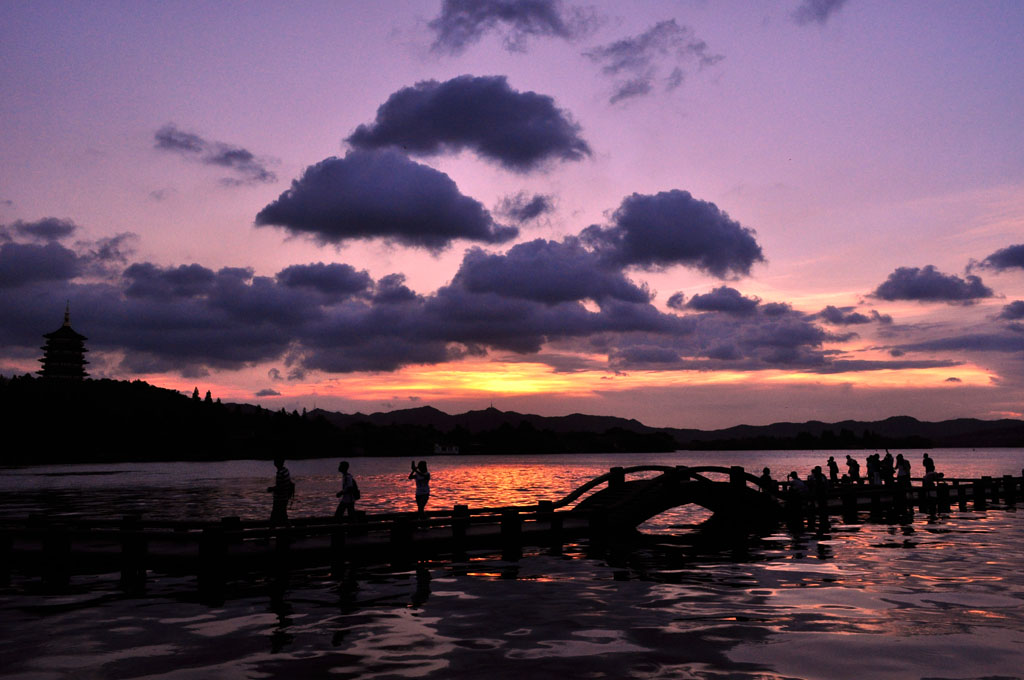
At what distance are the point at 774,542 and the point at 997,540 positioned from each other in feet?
25.0

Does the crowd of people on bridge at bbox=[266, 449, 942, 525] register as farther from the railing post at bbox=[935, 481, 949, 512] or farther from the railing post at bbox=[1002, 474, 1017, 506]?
the railing post at bbox=[1002, 474, 1017, 506]

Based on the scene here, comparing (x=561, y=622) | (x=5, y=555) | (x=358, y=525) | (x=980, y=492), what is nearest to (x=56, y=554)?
(x=5, y=555)

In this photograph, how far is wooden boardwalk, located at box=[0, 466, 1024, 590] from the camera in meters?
19.8

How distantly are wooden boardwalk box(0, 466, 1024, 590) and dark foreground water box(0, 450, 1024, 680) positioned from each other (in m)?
0.84

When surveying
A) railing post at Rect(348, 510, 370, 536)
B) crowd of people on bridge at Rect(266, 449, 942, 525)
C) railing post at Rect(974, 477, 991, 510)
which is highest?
crowd of people on bridge at Rect(266, 449, 942, 525)

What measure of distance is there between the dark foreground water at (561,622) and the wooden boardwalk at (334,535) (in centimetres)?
84

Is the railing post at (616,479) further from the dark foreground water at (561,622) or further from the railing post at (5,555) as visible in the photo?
the railing post at (5,555)

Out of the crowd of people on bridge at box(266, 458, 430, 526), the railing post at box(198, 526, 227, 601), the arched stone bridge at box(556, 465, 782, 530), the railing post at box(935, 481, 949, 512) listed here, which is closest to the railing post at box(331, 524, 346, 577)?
the crowd of people on bridge at box(266, 458, 430, 526)

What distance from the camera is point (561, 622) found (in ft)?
46.4

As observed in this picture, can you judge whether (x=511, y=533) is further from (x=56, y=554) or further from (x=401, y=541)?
(x=56, y=554)

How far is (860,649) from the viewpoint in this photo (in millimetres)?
11961

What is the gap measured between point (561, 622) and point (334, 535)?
30.5ft

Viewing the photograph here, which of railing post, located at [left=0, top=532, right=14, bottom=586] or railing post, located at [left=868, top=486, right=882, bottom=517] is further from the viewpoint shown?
railing post, located at [left=868, top=486, right=882, bottom=517]

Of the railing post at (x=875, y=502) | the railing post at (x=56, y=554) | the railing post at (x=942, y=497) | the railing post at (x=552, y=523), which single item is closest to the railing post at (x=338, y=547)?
the railing post at (x=56, y=554)
